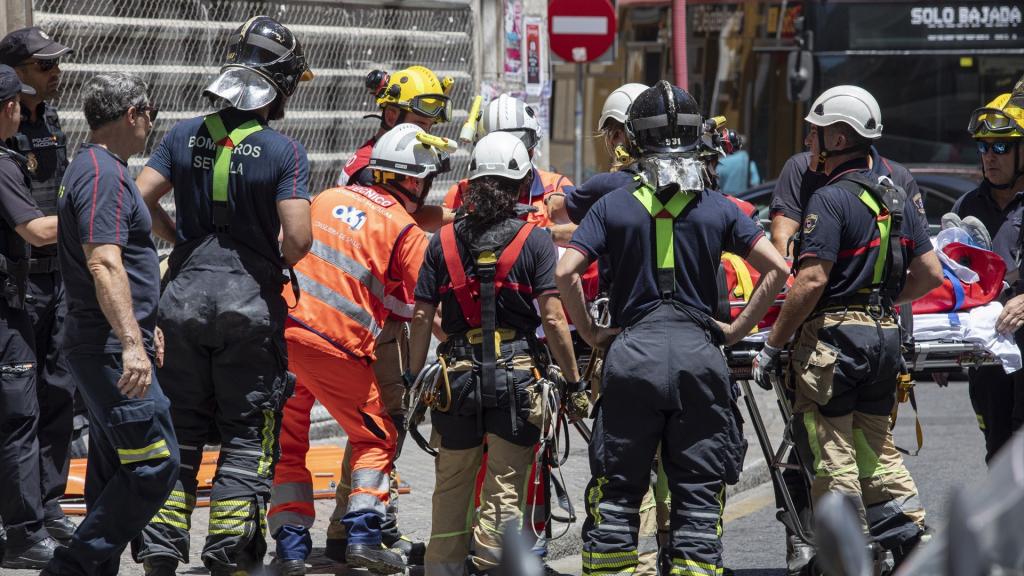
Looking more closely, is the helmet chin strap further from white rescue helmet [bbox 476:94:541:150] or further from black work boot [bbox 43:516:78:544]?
black work boot [bbox 43:516:78:544]

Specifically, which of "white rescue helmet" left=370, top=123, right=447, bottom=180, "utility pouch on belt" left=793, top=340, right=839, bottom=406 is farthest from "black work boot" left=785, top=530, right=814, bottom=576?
"white rescue helmet" left=370, top=123, right=447, bottom=180

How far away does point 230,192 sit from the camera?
5332 millimetres

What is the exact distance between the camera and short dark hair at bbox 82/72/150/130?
5133 millimetres

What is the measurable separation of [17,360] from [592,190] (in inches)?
94.8

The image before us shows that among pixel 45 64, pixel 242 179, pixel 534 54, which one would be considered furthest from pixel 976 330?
pixel 534 54

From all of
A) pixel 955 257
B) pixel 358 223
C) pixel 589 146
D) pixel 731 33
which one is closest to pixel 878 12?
pixel 731 33

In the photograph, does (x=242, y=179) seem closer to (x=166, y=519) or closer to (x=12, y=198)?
(x=12, y=198)

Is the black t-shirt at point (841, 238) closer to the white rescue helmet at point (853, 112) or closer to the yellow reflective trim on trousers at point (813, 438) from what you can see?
the white rescue helmet at point (853, 112)

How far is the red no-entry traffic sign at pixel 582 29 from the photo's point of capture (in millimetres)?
12383

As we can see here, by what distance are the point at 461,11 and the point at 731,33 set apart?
7.94 meters

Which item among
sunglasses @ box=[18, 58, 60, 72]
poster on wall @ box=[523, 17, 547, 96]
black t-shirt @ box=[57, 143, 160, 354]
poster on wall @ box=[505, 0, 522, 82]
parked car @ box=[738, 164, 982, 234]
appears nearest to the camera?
black t-shirt @ box=[57, 143, 160, 354]

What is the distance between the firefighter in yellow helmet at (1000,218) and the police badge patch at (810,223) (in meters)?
1.39

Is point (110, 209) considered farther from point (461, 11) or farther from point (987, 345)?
point (461, 11)

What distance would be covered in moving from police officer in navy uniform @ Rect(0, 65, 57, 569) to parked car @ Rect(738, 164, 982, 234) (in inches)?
273
